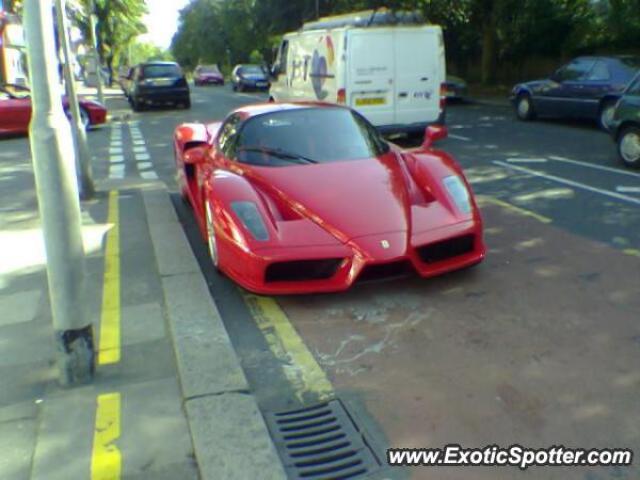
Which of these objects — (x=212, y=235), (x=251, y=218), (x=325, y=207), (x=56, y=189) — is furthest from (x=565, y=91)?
(x=56, y=189)

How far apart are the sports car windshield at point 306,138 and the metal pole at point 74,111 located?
3.01 meters

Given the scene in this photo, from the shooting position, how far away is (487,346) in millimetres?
3746

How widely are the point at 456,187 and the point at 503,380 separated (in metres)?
1.99

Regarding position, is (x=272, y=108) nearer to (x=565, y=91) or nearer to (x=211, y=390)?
(x=211, y=390)

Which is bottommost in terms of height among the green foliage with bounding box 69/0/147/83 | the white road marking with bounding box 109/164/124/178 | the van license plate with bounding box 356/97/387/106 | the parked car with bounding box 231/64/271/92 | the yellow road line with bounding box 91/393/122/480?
the yellow road line with bounding box 91/393/122/480

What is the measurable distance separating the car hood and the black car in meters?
18.3

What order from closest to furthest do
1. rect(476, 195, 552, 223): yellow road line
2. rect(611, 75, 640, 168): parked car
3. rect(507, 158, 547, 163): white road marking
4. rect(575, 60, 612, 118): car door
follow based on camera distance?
rect(476, 195, 552, 223): yellow road line, rect(611, 75, 640, 168): parked car, rect(507, 158, 547, 163): white road marking, rect(575, 60, 612, 118): car door

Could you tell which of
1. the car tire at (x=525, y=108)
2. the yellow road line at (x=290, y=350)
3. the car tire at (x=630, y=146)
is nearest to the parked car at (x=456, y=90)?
the car tire at (x=525, y=108)

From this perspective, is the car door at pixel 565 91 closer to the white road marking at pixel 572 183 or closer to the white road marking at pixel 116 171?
the white road marking at pixel 572 183

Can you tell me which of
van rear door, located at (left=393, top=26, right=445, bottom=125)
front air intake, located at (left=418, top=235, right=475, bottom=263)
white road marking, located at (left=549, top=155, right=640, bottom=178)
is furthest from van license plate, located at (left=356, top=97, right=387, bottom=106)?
front air intake, located at (left=418, top=235, right=475, bottom=263)

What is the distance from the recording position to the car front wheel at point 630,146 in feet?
29.1

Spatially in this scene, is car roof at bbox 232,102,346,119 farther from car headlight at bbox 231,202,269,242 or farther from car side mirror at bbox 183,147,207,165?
car headlight at bbox 231,202,269,242

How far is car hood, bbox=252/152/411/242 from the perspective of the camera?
4430 mm

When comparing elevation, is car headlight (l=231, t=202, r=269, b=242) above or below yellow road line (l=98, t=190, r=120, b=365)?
above
